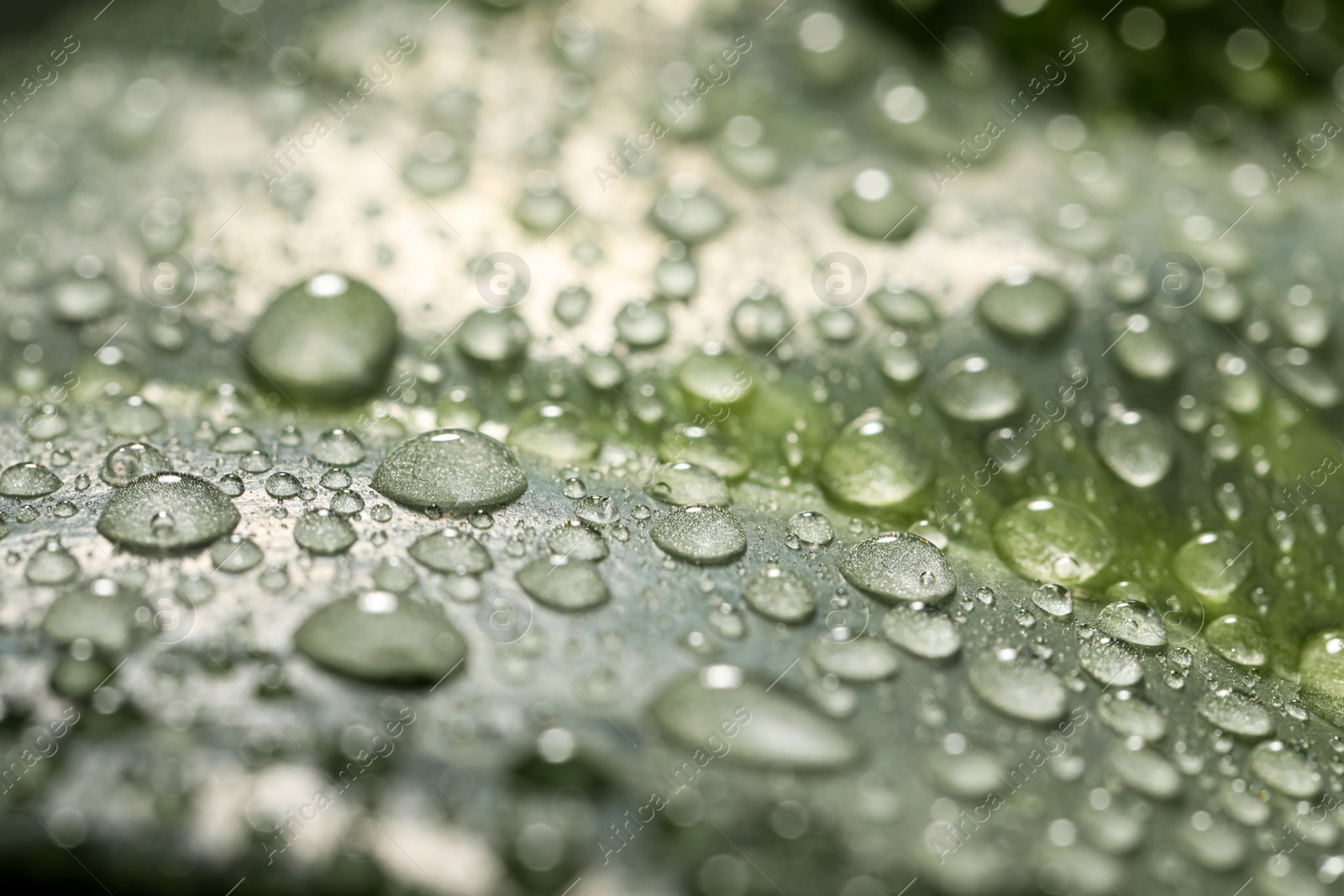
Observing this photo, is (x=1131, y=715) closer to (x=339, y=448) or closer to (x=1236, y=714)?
(x=1236, y=714)

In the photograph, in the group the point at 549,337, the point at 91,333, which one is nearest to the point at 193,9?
the point at 91,333

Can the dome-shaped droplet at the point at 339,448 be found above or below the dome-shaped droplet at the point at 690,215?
below

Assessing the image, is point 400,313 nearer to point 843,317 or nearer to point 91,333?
point 91,333

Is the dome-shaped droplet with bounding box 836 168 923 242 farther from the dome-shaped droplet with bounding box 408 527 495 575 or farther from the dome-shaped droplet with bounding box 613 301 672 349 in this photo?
the dome-shaped droplet with bounding box 408 527 495 575

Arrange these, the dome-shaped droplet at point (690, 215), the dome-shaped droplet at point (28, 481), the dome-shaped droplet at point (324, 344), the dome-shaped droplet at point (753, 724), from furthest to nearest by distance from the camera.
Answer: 1. the dome-shaped droplet at point (690, 215)
2. the dome-shaped droplet at point (324, 344)
3. the dome-shaped droplet at point (28, 481)
4. the dome-shaped droplet at point (753, 724)

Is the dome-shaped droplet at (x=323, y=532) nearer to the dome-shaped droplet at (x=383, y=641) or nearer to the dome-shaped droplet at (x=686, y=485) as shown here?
the dome-shaped droplet at (x=383, y=641)

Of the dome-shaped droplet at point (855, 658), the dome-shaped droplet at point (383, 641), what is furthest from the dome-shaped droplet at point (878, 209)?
the dome-shaped droplet at point (383, 641)
